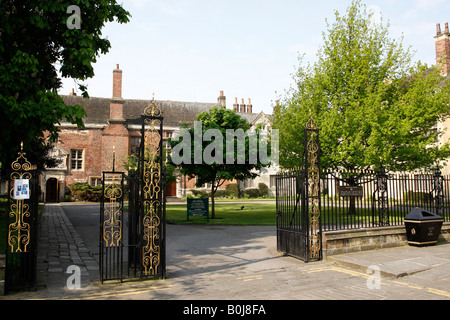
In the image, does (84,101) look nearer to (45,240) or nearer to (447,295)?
(45,240)

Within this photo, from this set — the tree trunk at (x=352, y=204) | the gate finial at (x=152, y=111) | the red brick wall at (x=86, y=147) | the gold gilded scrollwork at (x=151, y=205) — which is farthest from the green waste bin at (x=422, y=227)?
the red brick wall at (x=86, y=147)

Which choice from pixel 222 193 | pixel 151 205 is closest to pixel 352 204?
pixel 151 205

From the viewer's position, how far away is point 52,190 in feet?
133

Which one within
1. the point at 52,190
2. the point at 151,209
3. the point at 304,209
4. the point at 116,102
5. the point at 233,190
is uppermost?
the point at 116,102

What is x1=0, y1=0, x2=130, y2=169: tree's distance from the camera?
8.31 metres

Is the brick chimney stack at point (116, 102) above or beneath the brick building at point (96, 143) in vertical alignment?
above

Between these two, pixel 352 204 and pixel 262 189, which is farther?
pixel 262 189

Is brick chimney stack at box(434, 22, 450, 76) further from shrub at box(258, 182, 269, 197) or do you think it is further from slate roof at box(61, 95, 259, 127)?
slate roof at box(61, 95, 259, 127)

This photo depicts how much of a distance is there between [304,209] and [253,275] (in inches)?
98.1

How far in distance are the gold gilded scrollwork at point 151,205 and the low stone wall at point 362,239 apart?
4.72 meters

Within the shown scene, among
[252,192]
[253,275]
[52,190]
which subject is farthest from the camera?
[252,192]

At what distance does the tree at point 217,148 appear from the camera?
19.7 meters

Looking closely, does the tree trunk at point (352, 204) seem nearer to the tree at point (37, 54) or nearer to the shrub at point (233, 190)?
the tree at point (37, 54)

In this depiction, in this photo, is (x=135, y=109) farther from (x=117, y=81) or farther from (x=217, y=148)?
(x=217, y=148)
